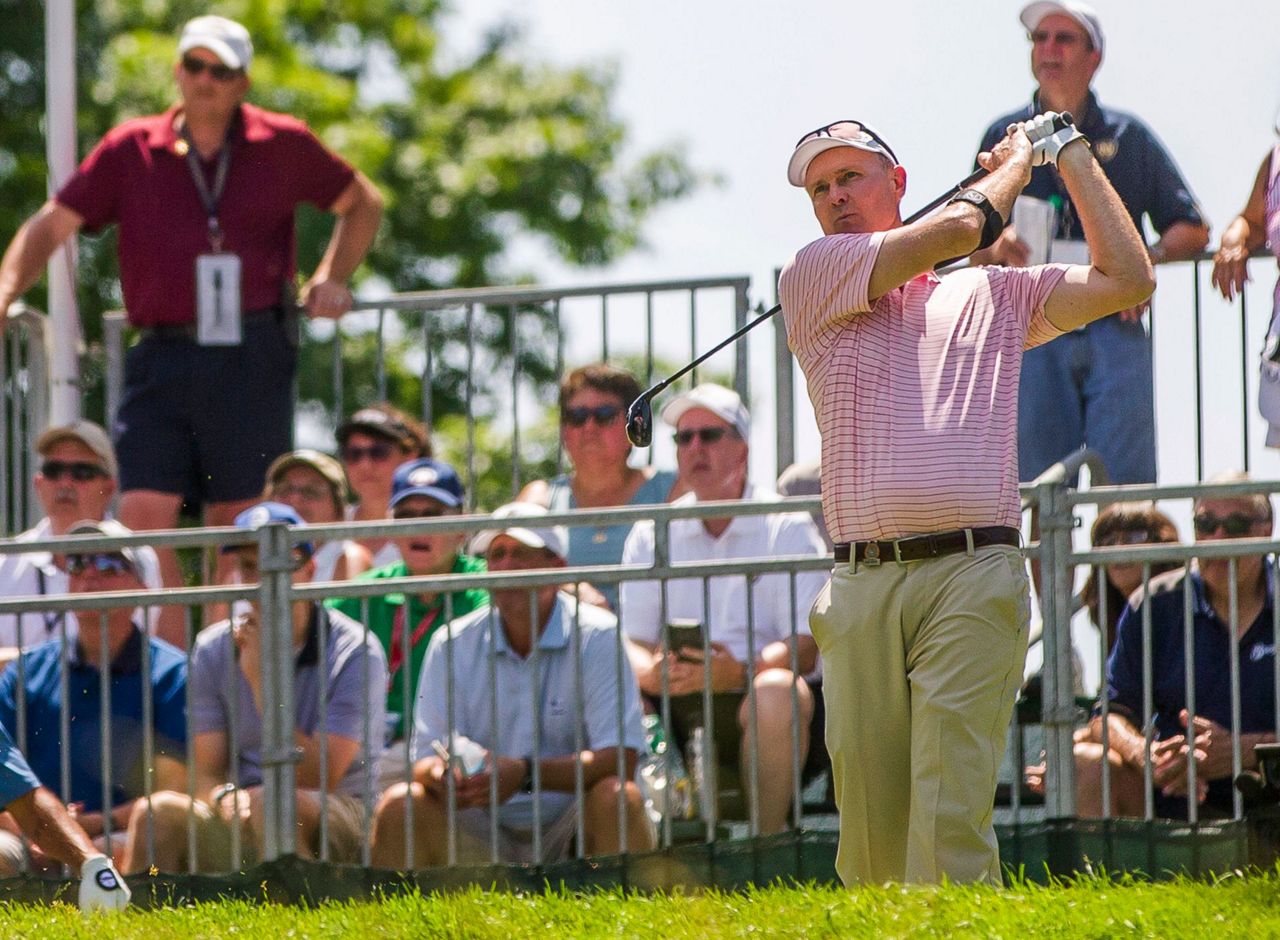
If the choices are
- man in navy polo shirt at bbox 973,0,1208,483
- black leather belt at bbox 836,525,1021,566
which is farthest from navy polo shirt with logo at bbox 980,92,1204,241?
black leather belt at bbox 836,525,1021,566

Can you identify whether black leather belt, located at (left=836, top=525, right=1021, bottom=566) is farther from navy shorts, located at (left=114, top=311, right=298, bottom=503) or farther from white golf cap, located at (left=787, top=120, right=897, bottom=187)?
navy shorts, located at (left=114, top=311, right=298, bottom=503)

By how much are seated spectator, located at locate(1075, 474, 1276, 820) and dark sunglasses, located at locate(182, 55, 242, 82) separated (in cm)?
436

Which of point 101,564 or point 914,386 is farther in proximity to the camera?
point 101,564

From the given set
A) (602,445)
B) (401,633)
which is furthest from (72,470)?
(602,445)

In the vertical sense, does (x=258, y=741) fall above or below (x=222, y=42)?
below

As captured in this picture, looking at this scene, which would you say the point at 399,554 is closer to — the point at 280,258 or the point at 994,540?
the point at 280,258

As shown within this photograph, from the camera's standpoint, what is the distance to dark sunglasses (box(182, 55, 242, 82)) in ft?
30.3

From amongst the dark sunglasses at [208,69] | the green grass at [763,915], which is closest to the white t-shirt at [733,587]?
the green grass at [763,915]

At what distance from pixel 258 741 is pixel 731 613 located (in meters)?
1.71

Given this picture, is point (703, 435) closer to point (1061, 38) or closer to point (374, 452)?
point (374, 452)

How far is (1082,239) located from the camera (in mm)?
8234

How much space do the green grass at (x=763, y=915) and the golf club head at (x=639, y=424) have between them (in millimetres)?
1258

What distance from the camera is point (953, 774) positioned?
5.43m

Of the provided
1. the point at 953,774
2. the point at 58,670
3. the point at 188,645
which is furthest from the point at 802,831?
the point at 58,670
